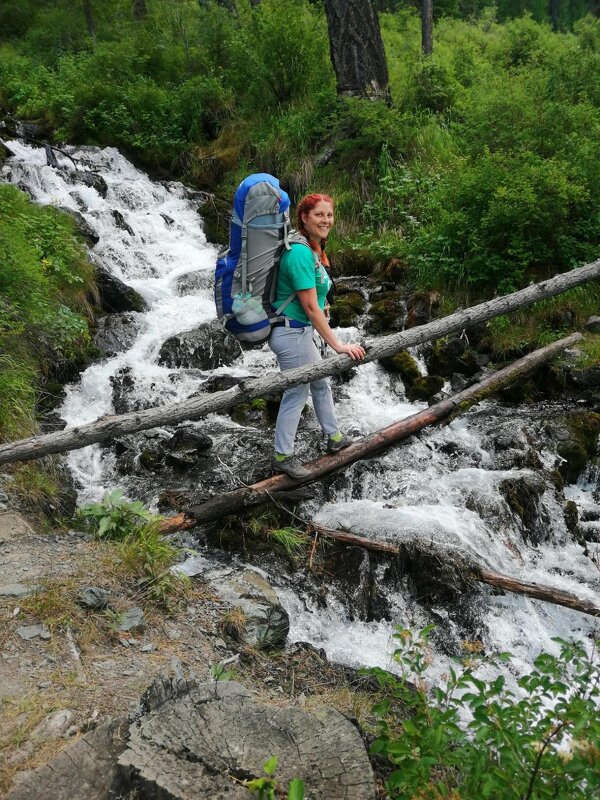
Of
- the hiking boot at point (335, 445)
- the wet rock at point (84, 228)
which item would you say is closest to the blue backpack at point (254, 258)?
the hiking boot at point (335, 445)

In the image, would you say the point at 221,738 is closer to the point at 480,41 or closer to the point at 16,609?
the point at 16,609

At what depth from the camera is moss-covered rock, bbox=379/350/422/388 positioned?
855 centimetres

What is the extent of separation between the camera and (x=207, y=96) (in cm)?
1534

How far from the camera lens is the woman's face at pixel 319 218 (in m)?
4.96

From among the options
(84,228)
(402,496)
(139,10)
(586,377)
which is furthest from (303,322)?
(139,10)

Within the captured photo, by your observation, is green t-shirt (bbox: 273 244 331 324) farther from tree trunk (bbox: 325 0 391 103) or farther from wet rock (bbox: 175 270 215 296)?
tree trunk (bbox: 325 0 391 103)

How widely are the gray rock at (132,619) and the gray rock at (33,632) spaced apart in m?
0.43

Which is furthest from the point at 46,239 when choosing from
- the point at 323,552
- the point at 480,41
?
the point at 480,41

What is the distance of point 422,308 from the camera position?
9.45 meters

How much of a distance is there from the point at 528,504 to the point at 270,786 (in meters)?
4.43

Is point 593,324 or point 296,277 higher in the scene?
point 296,277

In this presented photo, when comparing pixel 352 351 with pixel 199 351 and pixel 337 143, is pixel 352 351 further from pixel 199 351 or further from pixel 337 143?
pixel 337 143

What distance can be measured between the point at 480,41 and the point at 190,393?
18.8m

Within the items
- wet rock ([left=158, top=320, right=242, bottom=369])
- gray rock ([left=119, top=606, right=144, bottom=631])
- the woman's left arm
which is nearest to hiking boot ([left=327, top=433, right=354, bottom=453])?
the woman's left arm
